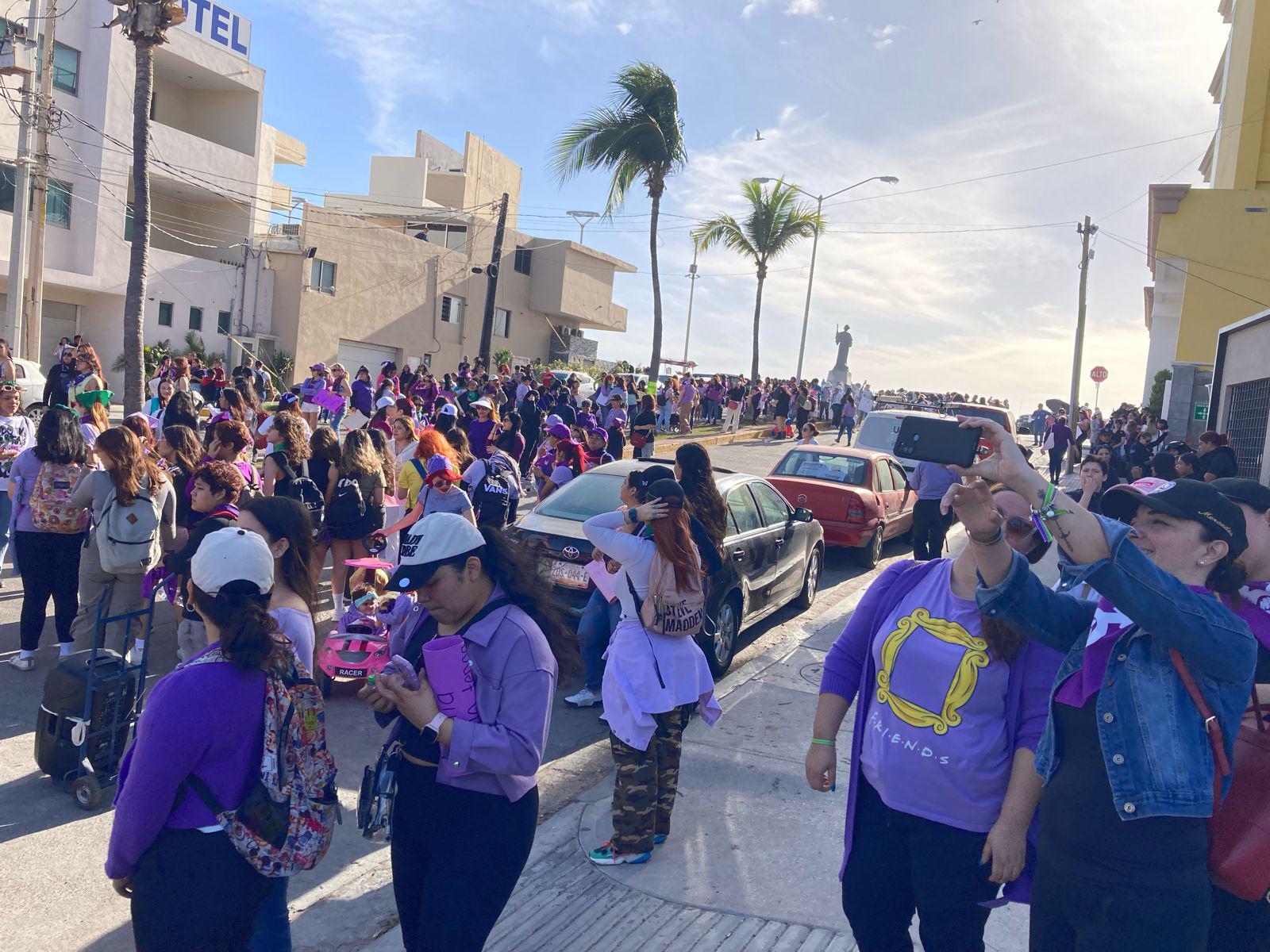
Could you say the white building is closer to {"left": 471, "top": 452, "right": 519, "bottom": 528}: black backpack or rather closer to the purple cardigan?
{"left": 471, "top": 452, "right": 519, "bottom": 528}: black backpack

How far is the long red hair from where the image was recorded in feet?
14.9

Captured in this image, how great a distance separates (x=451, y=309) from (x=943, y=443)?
1557 inches

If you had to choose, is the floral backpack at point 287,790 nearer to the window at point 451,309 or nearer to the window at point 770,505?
the window at point 770,505

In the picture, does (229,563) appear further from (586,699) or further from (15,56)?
(15,56)

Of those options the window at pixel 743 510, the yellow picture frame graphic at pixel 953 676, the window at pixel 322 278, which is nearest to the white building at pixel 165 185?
the window at pixel 322 278

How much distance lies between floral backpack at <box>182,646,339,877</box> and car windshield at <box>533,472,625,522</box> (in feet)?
16.2

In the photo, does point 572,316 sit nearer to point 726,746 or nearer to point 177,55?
point 177,55

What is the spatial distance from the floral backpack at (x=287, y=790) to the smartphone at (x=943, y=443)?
1.69m

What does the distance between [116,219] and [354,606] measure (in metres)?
25.5

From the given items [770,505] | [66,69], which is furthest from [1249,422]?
[66,69]

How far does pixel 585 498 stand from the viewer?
8.03m

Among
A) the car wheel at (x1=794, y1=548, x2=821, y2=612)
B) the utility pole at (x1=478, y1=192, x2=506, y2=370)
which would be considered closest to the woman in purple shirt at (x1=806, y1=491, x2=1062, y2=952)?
the car wheel at (x1=794, y1=548, x2=821, y2=612)

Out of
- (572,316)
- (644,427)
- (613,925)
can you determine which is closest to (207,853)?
(613,925)

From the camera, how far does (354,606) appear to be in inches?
269
